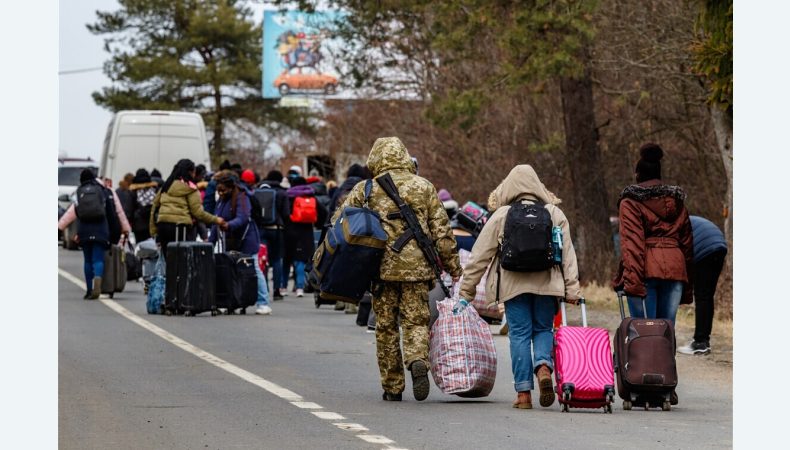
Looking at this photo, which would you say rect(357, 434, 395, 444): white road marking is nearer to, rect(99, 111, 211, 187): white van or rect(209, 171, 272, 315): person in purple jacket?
rect(209, 171, 272, 315): person in purple jacket

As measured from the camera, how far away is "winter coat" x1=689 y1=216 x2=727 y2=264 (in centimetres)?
1574

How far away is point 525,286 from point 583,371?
713 millimetres

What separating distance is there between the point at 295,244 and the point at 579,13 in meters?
5.33

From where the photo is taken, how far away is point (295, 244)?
991 inches

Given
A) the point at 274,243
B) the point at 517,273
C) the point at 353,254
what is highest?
the point at 353,254

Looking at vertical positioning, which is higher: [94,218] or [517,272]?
[94,218]

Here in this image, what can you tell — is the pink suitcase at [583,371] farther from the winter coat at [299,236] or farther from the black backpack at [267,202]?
the winter coat at [299,236]

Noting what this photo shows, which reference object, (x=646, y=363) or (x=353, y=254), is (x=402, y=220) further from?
(x=646, y=363)

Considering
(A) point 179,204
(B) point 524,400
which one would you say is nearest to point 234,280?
(A) point 179,204

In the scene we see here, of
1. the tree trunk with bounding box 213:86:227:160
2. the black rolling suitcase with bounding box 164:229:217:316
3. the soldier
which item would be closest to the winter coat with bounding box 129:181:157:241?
the black rolling suitcase with bounding box 164:229:217:316

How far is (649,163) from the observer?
42.3 feet

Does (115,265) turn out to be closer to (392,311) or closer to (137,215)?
(137,215)

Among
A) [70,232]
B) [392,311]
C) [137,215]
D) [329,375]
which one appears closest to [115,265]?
[137,215]

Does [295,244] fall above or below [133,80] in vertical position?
below
